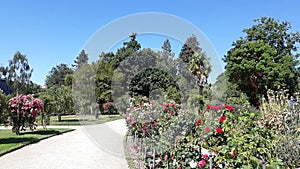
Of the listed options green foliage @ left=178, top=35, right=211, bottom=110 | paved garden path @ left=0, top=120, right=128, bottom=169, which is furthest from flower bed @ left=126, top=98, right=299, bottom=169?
green foliage @ left=178, top=35, right=211, bottom=110

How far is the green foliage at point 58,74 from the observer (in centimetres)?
6012

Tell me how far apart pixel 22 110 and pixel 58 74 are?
55.0 meters

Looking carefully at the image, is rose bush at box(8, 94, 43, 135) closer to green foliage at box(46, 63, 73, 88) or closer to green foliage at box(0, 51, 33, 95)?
green foliage at box(0, 51, 33, 95)

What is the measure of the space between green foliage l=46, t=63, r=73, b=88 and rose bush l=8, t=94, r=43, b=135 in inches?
1986

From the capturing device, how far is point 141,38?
5.93 m

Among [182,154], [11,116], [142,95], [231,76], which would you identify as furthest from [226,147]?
[231,76]

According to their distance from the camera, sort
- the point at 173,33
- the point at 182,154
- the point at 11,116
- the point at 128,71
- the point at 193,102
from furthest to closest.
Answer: the point at 11,116 < the point at 193,102 < the point at 128,71 < the point at 173,33 < the point at 182,154

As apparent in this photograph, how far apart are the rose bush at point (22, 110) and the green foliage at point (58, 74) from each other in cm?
5045

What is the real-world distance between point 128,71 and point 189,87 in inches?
64.8

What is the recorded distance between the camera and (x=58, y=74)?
62.4 metres

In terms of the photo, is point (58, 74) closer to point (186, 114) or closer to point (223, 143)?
point (186, 114)

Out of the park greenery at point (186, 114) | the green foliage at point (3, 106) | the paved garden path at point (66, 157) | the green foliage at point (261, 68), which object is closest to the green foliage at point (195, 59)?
the park greenery at point (186, 114)

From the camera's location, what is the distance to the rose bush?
32.6ft

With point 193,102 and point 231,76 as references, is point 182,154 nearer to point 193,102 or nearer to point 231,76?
point 193,102
